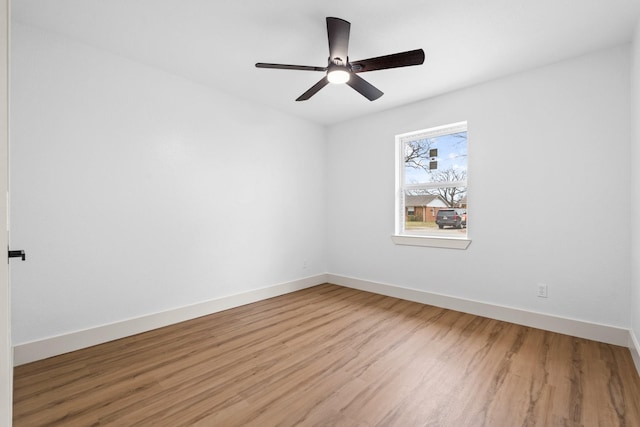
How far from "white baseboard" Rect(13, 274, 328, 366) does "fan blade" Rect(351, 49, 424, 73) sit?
2.83 meters

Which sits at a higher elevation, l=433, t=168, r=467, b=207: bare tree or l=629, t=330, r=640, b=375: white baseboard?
l=433, t=168, r=467, b=207: bare tree

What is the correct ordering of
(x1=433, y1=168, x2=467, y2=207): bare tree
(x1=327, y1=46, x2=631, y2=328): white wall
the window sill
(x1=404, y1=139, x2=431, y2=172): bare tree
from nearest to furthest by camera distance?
1. (x1=327, y1=46, x2=631, y2=328): white wall
2. the window sill
3. (x1=433, y1=168, x2=467, y2=207): bare tree
4. (x1=404, y1=139, x2=431, y2=172): bare tree

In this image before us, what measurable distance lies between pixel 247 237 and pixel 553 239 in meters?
3.29

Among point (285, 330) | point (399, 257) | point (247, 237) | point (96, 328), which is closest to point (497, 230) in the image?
point (399, 257)

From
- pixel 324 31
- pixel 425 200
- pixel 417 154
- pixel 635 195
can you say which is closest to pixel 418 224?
pixel 425 200

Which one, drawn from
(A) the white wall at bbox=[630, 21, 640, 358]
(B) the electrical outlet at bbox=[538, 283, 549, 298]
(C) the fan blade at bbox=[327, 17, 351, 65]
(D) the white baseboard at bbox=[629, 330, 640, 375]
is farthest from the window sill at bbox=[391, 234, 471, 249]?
(C) the fan blade at bbox=[327, 17, 351, 65]

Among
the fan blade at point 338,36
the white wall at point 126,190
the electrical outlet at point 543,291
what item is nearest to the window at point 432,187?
the electrical outlet at point 543,291

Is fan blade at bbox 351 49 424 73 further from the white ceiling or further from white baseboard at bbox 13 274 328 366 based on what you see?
white baseboard at bbox 13 274 328 366

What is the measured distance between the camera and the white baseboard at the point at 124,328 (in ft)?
7.46

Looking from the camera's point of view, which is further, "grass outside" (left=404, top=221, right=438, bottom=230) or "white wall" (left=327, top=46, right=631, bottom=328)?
"grass outside" (left=404, top=221, right=438, bottom=230)

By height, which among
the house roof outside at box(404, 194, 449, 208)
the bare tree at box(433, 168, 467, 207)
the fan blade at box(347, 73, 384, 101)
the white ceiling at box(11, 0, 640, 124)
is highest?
the white ceiling at box(11, 0, 640, 124)

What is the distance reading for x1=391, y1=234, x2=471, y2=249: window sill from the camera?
3393 mm

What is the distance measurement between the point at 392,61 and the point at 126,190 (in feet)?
8.45

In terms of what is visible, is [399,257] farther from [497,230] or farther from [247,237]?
[247,237]
